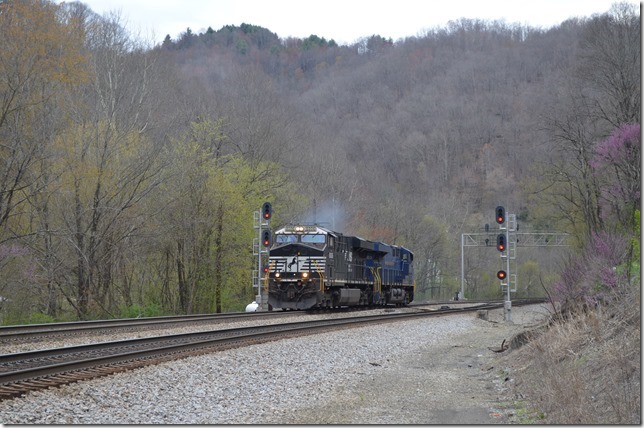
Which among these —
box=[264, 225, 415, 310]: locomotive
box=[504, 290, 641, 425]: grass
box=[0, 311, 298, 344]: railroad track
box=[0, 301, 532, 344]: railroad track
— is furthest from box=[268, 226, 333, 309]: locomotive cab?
box=[504, 290, 641, 425]: grass

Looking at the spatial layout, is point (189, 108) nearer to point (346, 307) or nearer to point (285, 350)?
point (346, 307)

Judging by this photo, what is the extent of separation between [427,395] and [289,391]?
7.27 ft

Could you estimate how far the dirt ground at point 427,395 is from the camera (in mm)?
9633

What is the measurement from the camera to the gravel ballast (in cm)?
902

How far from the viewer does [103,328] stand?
1908 cm

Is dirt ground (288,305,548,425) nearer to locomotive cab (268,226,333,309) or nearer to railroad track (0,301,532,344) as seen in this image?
railroad track (0,301,532,344)

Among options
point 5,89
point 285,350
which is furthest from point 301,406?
point 5,89

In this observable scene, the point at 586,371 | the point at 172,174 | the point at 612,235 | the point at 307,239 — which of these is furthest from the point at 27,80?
the point at 586,371

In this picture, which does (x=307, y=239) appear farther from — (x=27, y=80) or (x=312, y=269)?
(x=27, y=80)

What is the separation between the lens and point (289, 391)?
11.2m

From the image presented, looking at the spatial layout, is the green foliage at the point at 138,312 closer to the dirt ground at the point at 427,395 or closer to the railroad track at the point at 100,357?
the railroad track at the point at 100,357

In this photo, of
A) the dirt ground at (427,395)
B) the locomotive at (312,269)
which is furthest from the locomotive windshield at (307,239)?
the dirt ground at (427,395)

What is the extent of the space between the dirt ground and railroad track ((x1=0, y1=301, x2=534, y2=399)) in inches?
131

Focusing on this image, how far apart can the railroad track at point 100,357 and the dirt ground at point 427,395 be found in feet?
10.9
